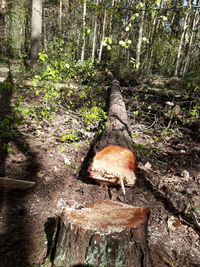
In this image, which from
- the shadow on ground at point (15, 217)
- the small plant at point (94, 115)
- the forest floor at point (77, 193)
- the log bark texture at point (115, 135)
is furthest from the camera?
the small plant at point (94, 115)

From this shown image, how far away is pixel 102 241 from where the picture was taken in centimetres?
145

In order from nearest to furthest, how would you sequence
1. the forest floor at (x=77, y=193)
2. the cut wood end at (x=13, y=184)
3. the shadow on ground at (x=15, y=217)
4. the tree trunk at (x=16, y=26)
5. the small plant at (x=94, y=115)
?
the shadow on ground at (x=15, y=217)
the forest floor at (x=77, y=193)
the cut wood end at (x=13, y=184)
the small plant at (x=94, y=115)
the tree trunk at (x=16, y=26)

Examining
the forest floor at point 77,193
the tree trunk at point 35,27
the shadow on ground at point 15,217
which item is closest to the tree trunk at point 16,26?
the tree trunk at point 35,27

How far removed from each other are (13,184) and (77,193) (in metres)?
0.86

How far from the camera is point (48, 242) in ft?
6.18

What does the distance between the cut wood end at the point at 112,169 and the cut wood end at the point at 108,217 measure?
0.75 m

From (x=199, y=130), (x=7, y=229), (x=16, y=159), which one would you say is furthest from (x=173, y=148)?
(x=7, y=229)

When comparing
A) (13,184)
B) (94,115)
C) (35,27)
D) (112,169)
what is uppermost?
(35,27)

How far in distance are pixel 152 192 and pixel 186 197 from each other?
494mm

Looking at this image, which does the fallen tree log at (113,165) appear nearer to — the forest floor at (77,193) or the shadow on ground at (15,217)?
the forest floor at (77,193)

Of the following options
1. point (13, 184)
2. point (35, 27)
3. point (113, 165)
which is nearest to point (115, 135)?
point (113, 165)

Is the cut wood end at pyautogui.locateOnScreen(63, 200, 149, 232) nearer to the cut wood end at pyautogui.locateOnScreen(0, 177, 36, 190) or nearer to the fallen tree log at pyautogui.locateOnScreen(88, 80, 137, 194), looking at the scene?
the fallen tree log at pyautogui.locateOnScreen(88, 80, 137, 194)

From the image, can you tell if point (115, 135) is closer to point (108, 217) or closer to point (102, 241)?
point (108, 217)

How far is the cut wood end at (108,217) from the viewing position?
4.92 feet
